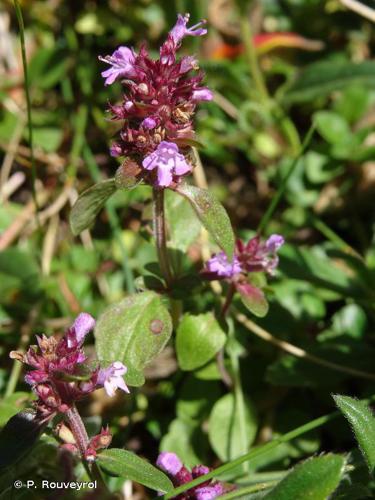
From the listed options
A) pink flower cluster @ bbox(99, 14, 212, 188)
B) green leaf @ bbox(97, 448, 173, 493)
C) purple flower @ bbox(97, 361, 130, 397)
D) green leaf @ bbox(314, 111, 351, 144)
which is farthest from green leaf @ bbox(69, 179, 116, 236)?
green leaf @ bbox(314, 111, 351, 144)

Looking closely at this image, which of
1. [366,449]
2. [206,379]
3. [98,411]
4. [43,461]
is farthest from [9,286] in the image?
[366,449]

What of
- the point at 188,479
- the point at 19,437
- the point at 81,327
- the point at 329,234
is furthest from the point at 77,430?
the point at 329,234

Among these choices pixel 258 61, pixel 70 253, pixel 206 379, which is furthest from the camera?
pixel 258 61

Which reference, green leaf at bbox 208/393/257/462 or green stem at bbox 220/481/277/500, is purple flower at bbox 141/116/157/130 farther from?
green leaf at bbox 208/393/257/462

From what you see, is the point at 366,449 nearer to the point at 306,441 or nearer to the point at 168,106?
the point at 306,441

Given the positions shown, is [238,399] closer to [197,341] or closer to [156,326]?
[197,341]

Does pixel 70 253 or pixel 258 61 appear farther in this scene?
pixel 258 61
